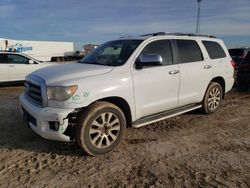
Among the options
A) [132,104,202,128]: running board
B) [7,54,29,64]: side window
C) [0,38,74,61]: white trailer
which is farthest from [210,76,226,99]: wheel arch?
[0,38,74,61]: white trailer

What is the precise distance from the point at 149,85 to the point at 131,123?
74 centimetres

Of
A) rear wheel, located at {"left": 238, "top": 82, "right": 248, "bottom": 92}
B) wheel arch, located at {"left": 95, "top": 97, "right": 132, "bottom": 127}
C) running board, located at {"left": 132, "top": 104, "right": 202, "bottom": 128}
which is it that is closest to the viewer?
wheel arch, located at {"left": 95, "top": 97, "right": 132, "bottom": 127}

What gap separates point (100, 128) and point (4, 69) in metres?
7.95

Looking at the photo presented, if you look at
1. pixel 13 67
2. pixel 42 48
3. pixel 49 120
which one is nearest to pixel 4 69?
pixel 13 67

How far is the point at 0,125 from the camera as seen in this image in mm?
5309

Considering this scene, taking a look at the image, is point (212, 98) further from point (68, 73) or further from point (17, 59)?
point (17, 59)

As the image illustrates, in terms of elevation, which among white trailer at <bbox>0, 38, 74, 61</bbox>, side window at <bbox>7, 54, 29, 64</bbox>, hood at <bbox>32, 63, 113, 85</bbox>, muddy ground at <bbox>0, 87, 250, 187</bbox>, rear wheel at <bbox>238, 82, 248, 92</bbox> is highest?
white trailer at <bbox>0, 38, 74, 61</bbox>

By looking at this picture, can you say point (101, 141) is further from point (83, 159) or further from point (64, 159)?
point (64, 159)

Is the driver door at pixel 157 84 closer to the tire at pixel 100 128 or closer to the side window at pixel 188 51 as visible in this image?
the side window at pixel 188 51

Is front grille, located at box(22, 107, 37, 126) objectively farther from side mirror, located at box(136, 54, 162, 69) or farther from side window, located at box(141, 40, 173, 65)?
side window, located at box(141, 40, 173, 65)

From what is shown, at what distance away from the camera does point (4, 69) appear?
10258 mm

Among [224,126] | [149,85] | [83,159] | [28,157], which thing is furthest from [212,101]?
[28,157]

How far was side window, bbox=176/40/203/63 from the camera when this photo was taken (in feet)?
17.0

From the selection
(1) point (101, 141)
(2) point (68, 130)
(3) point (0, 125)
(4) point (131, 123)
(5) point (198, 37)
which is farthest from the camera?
(5) point (198, 37)
